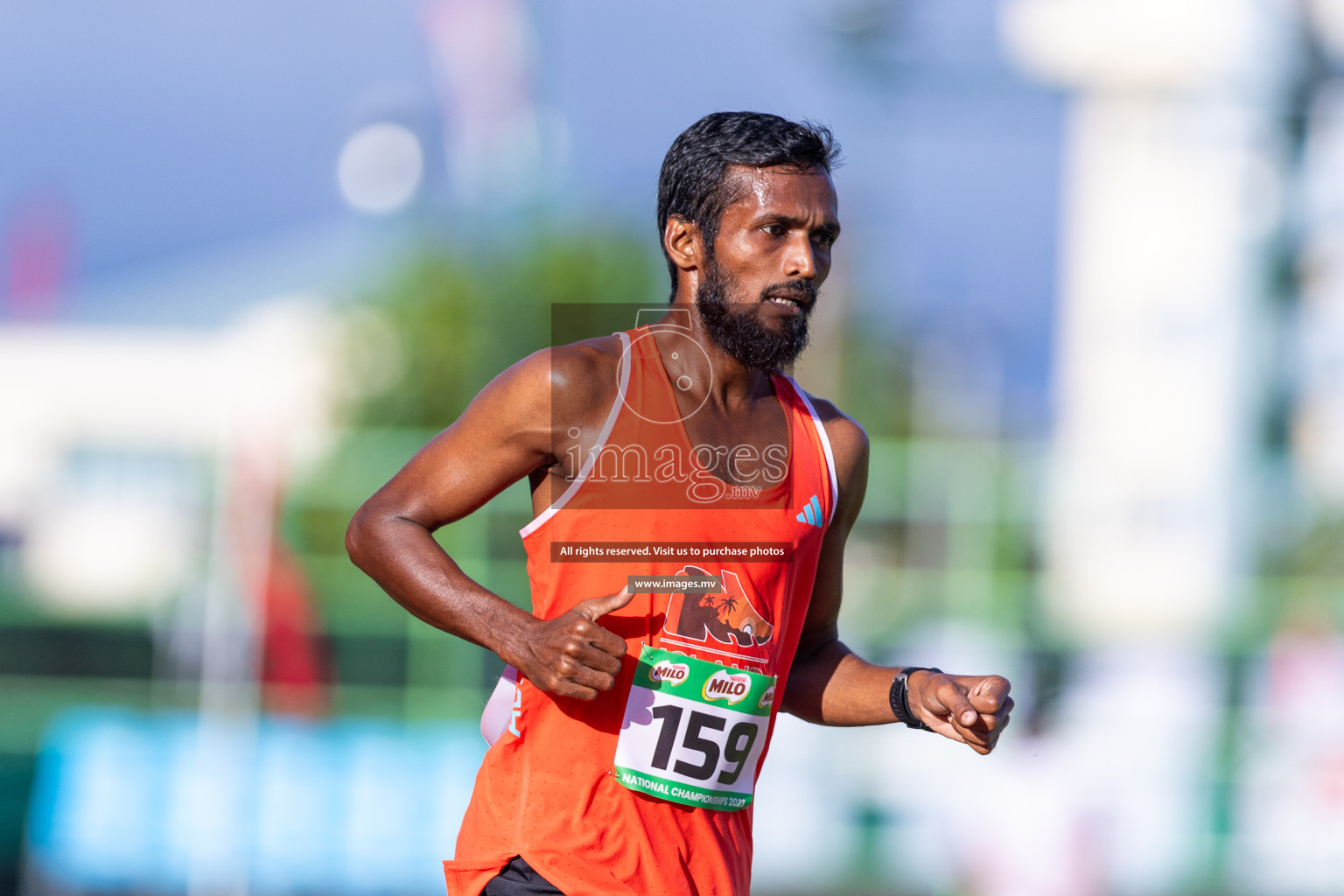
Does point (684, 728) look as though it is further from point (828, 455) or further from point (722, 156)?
point (722, 156)

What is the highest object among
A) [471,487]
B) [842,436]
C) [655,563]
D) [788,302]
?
[788,302]

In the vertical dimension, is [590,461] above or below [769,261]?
below

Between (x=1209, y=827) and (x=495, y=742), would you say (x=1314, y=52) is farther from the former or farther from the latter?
(x=495, y=742)

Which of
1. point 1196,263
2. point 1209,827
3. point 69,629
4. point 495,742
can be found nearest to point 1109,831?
point 1209,827

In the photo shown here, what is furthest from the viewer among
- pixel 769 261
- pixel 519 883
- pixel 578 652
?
pixel 769 261

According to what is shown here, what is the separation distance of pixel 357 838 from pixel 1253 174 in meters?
9.61

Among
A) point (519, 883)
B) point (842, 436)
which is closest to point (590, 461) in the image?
point (842, 436)

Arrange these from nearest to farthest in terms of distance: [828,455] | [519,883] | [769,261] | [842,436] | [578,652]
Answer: [578,652]
[519,883]
[769,261]
[828,455]
[842,436]

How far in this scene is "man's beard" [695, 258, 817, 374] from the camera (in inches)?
114

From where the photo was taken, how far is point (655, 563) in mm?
2709

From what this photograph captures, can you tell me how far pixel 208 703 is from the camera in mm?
9828

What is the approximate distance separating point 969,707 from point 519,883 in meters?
0.91

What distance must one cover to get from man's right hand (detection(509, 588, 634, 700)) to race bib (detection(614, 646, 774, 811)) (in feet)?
0.87

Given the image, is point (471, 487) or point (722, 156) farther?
point (722, 156)
